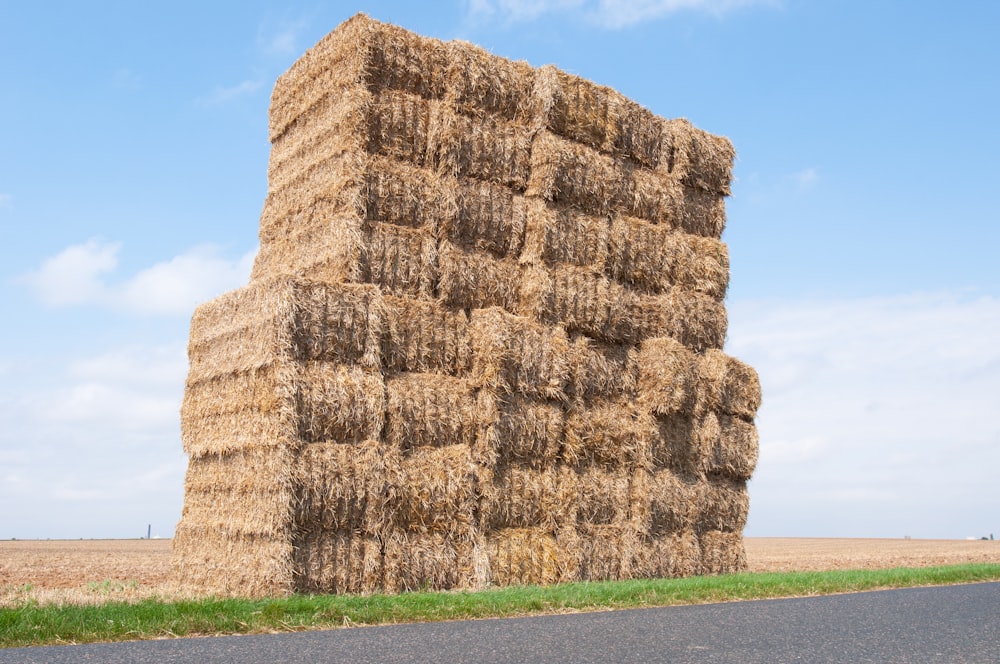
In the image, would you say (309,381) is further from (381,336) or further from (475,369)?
(475,369)

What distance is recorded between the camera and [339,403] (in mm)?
11438

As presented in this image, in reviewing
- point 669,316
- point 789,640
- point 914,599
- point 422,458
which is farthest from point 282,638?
point 669,316

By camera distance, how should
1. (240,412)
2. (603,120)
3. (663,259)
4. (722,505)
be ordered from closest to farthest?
(240,412), (603,120), (663,259), (722,505)

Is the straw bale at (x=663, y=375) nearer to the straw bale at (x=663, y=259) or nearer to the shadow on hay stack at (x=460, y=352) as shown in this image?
the shadow on hay stack at (x=460, y=352)

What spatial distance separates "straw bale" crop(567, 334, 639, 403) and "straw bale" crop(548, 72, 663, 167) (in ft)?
10.5

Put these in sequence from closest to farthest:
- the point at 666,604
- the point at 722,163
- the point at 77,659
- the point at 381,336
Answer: the point at 77,659
the point at 666,604
the point at 381,336
the point at 722,163

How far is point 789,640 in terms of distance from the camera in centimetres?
758

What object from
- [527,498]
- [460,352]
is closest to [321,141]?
[460,352]

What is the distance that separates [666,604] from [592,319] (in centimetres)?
489

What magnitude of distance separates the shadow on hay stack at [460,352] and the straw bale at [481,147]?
0.10 feet

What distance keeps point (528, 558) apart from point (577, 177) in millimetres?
5719

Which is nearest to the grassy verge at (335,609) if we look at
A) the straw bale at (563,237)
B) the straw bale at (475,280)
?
the straw bale at (475,280)

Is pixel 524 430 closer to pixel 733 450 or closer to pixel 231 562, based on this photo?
pixel 231 562

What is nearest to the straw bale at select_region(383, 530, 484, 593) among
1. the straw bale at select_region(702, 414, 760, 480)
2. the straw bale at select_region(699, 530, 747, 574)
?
the straw bale at select_region(699, 530, 747, 574)
